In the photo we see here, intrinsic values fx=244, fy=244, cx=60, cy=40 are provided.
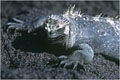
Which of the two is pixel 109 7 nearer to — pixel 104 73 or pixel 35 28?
pixel 35 28

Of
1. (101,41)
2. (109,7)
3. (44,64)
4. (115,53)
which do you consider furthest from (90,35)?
(109,7)

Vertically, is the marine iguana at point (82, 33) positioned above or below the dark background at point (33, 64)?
above

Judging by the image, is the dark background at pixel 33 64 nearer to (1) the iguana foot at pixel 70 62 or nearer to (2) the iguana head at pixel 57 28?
(1) the iguana foot at pixel 70 62

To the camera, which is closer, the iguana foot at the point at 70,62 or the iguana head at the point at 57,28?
the iguana foot at the point at 70,62

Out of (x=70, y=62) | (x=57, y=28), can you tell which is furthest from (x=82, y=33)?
(x=70, y=62)

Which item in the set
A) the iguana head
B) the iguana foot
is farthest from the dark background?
the iguana head

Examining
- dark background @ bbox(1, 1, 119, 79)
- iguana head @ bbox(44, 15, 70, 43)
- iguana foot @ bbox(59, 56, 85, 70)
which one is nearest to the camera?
dark background @ bbox(1, 1, 119, 79)

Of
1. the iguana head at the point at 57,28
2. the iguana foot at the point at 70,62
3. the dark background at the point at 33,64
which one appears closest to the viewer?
the dark background at the point at 33,64

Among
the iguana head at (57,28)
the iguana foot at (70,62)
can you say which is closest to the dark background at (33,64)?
the iguana foot at (70,62)

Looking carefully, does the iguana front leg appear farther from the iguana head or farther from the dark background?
the iguana head
